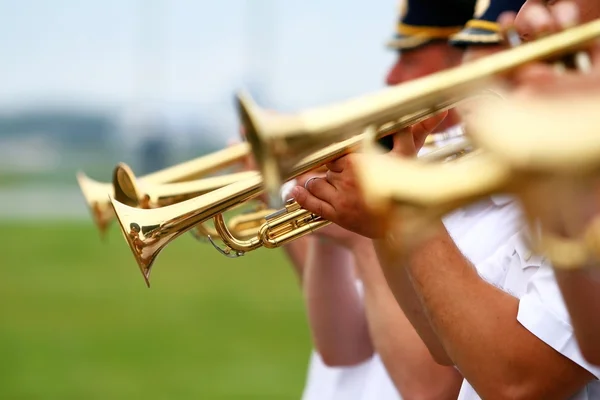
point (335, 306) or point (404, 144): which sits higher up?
point (404, 144)

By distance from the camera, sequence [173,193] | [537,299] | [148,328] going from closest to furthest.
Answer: [537,299] → [173,193] → [148,328]

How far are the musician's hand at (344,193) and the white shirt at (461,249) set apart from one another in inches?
6.3

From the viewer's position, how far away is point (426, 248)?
217 centimetres

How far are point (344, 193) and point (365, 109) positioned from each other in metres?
0.42

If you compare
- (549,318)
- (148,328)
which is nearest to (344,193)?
(549,318)

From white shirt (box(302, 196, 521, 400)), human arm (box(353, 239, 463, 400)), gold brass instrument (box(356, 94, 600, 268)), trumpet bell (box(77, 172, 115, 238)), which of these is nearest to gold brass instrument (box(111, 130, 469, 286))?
white shirt (box(302, 196, 521, 400))

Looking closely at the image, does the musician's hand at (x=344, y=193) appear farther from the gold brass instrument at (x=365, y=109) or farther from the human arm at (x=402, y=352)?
the human arm at (x=402, y=352)

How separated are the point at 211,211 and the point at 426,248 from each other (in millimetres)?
515

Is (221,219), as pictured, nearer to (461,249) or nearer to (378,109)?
(461,249)

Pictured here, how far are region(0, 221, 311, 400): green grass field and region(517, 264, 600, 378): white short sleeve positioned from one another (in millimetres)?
5036

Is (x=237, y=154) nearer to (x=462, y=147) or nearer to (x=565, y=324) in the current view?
(x=462, y=147)

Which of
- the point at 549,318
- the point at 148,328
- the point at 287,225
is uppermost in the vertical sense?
the point at 287,225

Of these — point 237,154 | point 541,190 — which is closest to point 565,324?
point 541,190

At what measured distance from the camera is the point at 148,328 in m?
9.74
